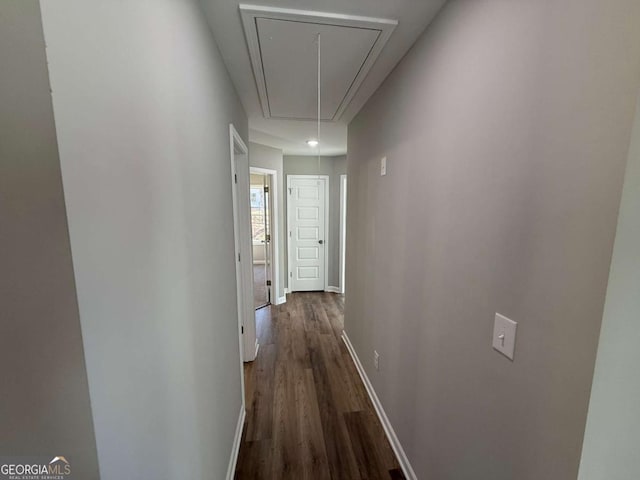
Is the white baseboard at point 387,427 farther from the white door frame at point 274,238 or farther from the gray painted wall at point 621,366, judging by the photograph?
the white door frame at point 274,238

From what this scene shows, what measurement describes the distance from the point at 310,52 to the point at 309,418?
2.44 meters

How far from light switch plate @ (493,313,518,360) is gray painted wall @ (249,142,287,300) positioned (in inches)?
132

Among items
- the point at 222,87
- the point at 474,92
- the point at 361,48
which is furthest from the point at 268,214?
the point at 474,92

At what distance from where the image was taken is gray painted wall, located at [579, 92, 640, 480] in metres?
0.56

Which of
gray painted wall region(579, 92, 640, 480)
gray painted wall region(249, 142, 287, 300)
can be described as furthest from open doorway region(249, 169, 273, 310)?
gray painted wall region(579, 92, 640, 480)

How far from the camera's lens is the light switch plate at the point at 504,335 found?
84cm

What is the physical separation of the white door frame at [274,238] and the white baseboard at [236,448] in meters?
2.33

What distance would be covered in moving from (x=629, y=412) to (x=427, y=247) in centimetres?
82

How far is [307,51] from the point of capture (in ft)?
4.87

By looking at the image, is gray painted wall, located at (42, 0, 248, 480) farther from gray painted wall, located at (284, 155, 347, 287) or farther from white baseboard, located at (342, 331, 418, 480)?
gray painted wall, located at (284, 155, 347, 287)

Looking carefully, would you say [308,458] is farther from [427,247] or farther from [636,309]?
[636,309]

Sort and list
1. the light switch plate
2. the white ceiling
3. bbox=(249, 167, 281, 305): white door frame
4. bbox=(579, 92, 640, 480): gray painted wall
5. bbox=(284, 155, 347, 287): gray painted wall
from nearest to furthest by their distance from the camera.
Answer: bbox=(579, 92, 640, 480): gray painted wall → the light switch plate → the white ceiling → bbox=(249, 167, 281, 305): white door frame → bbox=(284, 155, 347, 287): gray painted wall

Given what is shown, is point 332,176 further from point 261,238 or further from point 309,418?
point 309,418

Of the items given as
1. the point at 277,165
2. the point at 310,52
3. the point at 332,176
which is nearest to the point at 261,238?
the point at 332,176
